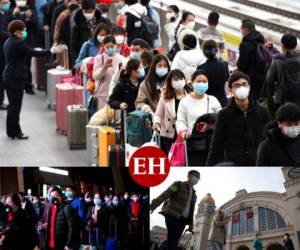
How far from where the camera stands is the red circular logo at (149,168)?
904 centimetres

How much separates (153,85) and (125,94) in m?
0.43

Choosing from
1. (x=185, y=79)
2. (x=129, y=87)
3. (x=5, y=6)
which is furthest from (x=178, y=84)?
(x=5, y=6)

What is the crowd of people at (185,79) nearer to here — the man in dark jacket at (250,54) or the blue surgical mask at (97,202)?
the man in dark jacket at (250,54)

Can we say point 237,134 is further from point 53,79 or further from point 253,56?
point 53,79

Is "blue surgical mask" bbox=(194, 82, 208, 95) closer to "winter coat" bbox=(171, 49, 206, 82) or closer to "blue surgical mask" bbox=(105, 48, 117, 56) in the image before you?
"winter coat" bbox=(171, 49, 206, 82)

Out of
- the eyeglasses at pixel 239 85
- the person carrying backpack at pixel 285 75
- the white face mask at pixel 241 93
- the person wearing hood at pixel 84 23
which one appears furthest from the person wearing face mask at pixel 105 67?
the white face mask at pixel 241 93

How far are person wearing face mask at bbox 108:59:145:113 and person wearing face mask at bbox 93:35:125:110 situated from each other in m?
1.49

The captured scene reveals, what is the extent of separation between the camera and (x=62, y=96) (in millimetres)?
16609

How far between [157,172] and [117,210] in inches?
16.8

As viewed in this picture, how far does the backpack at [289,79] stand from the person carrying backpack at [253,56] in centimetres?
83

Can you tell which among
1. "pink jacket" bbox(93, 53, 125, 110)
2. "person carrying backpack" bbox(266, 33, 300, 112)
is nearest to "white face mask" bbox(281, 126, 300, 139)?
"person carrying backpack" bbox(266, 33, 300, 112)

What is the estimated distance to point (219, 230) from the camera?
29.7ft

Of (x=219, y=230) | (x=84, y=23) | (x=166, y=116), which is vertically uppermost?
(x=84, y=23)

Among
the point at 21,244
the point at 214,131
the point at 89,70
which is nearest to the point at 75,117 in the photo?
the point at 89,70
